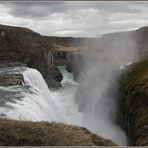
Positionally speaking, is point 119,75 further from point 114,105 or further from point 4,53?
point 4,53

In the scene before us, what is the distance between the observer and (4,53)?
7550 centimetres

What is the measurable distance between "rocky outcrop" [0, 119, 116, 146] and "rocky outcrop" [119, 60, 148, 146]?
15038 mm

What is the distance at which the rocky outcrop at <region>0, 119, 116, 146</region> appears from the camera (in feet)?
Answer: 50.8

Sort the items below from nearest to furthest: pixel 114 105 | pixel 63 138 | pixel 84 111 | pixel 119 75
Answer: pixel 63 138 → pixel 114 105 → pixel 84 111 → pixel 119 75

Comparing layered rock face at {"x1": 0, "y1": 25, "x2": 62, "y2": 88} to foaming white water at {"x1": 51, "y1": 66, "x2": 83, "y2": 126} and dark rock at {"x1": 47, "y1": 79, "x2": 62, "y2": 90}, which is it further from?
foaming white water at {"x1": 51, "y1": 66, "x2": 83, "y2": 126}

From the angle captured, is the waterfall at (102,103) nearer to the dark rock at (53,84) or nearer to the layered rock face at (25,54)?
the dark rock at (53,84)

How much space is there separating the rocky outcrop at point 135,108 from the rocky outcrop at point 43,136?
15.0 metres

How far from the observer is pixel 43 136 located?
51.9 ft

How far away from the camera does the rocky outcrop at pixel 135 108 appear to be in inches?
1359

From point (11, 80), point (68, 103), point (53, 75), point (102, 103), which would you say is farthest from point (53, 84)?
point (11, 80)

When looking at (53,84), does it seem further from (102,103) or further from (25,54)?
(102,103)

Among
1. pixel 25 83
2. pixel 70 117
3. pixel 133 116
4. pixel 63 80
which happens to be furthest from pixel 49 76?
pixel 133 116

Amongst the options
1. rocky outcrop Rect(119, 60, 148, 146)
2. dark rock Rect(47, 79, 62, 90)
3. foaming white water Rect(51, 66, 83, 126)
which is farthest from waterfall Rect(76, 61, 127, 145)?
dark rock Rect(47, 79, 62, 90)

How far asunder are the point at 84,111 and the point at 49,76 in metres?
26.5
